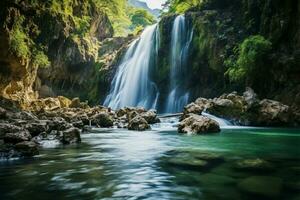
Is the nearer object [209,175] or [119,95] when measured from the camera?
[209,175]

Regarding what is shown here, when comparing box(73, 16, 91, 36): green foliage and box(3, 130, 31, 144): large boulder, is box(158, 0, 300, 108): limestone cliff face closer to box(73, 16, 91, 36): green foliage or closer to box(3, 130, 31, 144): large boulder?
box(73, 16, 91, 36): green foliage

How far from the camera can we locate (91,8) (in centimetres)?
4134

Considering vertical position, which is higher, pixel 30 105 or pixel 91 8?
pixel 91 8

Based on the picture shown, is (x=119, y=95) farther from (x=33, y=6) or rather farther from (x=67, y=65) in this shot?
(x=33, y=6)

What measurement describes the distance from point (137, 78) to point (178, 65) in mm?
4499

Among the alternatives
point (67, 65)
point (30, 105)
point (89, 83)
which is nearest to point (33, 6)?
point (30, 105)

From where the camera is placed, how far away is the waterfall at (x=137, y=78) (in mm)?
33656

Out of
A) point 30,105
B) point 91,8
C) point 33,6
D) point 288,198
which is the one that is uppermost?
point 91,8

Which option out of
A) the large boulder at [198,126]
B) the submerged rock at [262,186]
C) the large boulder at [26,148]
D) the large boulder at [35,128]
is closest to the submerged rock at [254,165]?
the submerged rock at [262,186]

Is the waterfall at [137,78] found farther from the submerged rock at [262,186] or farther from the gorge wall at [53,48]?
the submerged rock at [262,186]

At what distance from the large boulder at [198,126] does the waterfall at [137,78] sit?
15.7 m

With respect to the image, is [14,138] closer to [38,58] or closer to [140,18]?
[38,58]

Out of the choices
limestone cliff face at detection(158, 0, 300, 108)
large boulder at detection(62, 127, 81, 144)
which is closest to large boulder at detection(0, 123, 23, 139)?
large boulder at detection(62, 127, 81, 144)

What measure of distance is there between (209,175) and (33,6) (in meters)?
23.7
